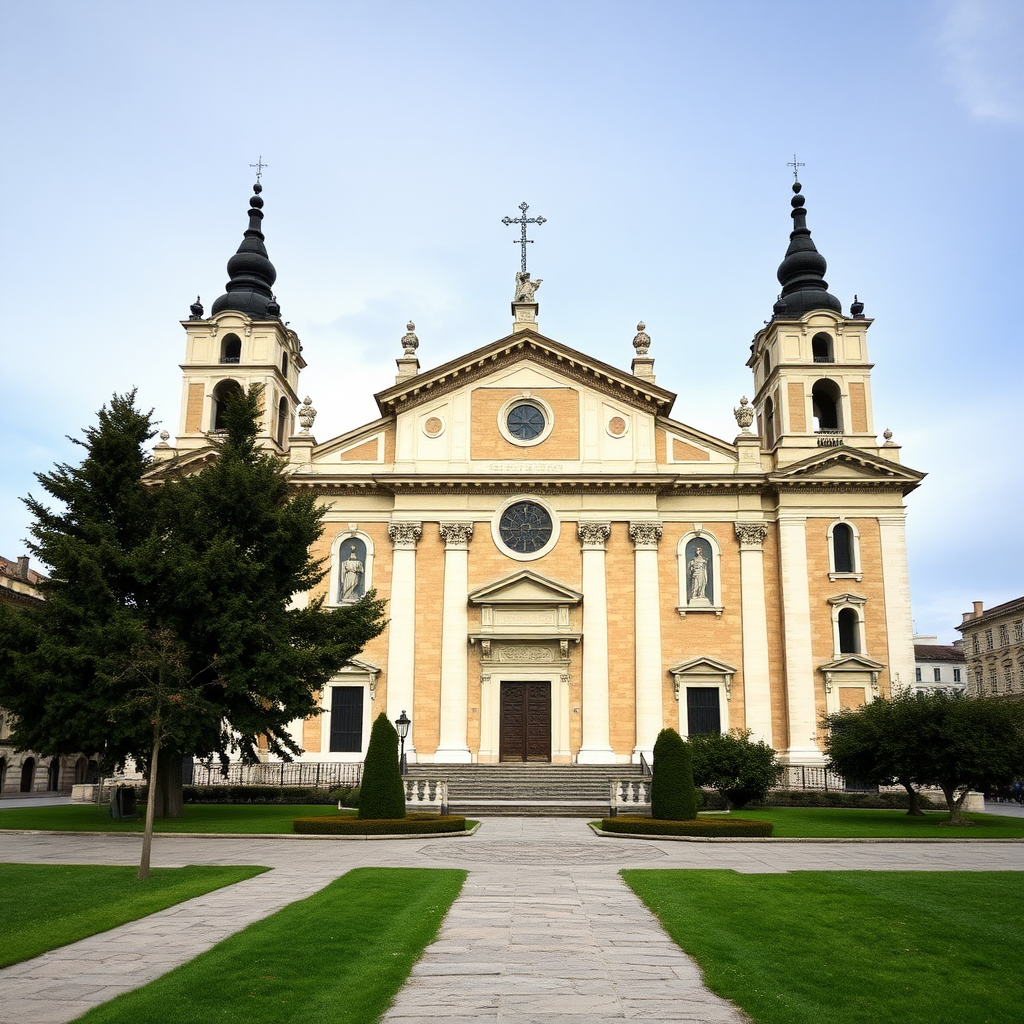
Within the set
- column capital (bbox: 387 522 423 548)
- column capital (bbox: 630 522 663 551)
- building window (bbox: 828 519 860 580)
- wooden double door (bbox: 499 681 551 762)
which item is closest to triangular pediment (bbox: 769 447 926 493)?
building window (bbox: 828 519 860 580)

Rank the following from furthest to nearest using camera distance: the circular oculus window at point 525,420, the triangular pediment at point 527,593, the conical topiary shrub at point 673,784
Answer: the circular oculus window at point 525,420 → the triangular pediment at point 527,593 → the conical topiary shrub at point 673,784

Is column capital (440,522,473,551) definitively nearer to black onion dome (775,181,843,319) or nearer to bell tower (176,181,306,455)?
bell tower (176,181,306,455)

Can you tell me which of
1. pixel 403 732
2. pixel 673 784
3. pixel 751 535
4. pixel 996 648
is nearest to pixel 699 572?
pixel 751 535

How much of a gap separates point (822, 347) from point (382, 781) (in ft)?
94.8

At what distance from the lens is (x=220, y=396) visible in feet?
141

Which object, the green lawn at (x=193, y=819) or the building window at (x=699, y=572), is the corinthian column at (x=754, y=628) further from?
the green lawn at (x=193, y=819)

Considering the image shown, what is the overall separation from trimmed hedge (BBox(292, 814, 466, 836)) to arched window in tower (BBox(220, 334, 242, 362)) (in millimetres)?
25474

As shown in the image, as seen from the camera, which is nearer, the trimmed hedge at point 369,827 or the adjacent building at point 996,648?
the trimmed hedge at point 369,827

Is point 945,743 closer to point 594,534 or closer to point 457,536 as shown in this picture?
point 594,534

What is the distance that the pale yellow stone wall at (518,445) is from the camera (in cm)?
3994

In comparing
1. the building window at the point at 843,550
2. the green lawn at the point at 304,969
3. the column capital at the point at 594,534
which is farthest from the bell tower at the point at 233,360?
the green lawn at the point at 304,969

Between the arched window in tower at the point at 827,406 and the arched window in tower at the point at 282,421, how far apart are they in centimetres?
2334

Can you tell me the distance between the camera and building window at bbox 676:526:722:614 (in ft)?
128

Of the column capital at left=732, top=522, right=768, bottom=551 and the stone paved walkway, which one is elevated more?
the column capital at left=732, top=522, right=768, bottom=551
